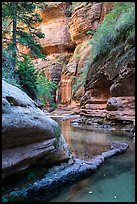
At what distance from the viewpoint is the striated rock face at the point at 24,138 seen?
3.96 m

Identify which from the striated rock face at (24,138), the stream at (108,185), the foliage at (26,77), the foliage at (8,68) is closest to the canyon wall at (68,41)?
the foliage at (26,77)

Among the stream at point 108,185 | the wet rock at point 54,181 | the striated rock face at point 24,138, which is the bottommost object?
the stream at point 108,185

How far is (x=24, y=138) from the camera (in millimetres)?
4297

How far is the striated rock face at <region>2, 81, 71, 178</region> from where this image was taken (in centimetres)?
396

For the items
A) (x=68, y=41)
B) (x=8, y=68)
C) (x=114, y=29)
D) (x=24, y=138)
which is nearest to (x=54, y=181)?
(x=24, y=138)

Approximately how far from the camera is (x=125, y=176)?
17.0ft

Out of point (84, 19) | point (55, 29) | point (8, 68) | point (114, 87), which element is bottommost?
point (114, 87)

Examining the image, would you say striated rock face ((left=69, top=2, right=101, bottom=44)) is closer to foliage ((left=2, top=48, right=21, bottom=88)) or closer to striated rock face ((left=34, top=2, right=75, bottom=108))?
striated rock face ((left=34, top=2, right=75, bottom=108))

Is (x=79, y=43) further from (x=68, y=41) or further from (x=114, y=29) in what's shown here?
(x=114, y=29)

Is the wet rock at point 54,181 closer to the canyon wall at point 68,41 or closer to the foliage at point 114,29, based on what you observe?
the foliage at point 114,29

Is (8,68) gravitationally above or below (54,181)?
above

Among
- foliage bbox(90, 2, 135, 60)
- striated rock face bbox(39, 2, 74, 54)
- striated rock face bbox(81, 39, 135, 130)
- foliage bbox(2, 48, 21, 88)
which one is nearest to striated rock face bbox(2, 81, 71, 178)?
striated rock face bbox(81, 39, 135, 130)

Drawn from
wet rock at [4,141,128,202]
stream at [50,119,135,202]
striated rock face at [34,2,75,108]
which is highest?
striated rock face at [34,2,75,108]

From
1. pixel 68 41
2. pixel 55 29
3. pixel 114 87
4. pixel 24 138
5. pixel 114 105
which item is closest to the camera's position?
pixel 24 138
